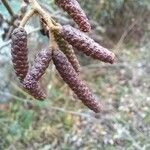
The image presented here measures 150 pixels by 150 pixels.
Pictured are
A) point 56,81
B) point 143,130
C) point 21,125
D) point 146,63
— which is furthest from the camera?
point 146,63

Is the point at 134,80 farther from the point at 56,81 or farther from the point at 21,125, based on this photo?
the point at 21,125

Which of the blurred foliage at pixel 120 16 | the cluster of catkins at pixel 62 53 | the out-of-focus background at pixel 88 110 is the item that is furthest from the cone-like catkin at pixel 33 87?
the blurred foliage at pixel 120 16

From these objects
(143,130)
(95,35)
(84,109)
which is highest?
(95,35)

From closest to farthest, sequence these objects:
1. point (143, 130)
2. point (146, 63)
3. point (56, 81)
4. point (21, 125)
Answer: point (21, 125) → point (143, 130) → point (56, 81) → point (146, 63)

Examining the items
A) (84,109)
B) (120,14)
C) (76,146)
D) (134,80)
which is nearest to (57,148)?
(76,146)

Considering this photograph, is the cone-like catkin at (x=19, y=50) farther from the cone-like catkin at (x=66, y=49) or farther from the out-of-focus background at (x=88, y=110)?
the out-of-focus background at (x=88, y=110)

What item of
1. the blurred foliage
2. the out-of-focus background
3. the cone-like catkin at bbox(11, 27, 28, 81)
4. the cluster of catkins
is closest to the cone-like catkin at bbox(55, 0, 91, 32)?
the cluster of catkins
